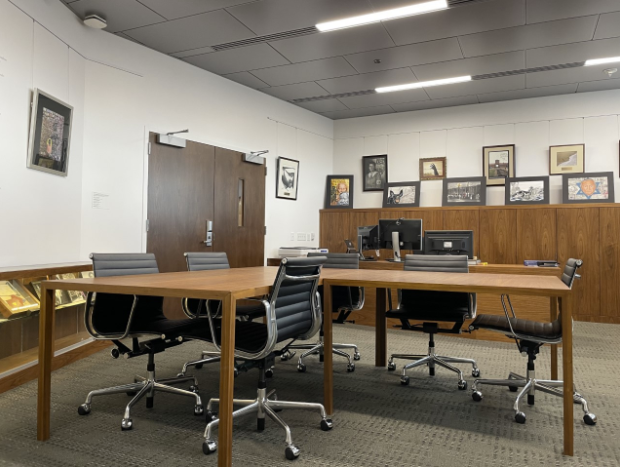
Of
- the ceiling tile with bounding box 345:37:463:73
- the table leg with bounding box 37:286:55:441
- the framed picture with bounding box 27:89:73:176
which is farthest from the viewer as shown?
the ceiling tile with bounding box 345:37:463:73

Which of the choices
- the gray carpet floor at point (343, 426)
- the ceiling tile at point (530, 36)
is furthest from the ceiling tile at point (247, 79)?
the gray carpet floor at point (343, 426)

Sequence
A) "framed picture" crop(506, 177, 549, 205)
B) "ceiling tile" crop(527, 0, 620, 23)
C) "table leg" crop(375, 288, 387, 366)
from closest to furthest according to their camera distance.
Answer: "table leg" crop(375, 288, 387, 366)
"ceiling tile" crop(527, 0, 620, 23)
"framed picture" crop(506, 177, 549, 205)

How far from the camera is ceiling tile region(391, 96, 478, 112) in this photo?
704 centimetres

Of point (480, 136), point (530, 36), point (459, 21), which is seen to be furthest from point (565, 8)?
point (480, 136)

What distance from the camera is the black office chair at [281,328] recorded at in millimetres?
2312

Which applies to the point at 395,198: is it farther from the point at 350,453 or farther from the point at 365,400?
the point at 350,453

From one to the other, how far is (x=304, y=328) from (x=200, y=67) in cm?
432

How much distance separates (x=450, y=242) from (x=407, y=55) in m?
2.23

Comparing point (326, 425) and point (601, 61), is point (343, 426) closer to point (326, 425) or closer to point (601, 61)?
point (326, 425)

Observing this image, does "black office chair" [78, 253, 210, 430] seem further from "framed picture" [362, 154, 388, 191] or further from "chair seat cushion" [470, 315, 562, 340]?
"framed picture" [362, 154, 388, 191]

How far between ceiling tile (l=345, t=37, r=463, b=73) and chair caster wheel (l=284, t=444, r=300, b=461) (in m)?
4.35

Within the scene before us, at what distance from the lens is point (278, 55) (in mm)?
5379

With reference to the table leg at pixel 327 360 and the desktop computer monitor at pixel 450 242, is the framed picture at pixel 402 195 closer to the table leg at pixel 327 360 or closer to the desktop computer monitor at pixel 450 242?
the desktop computer monitor at pixel 450 242

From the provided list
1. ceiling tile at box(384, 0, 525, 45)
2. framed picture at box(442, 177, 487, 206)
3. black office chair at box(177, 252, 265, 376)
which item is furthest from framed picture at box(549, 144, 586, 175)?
black office chair at box(177, 252, 265, 376)
